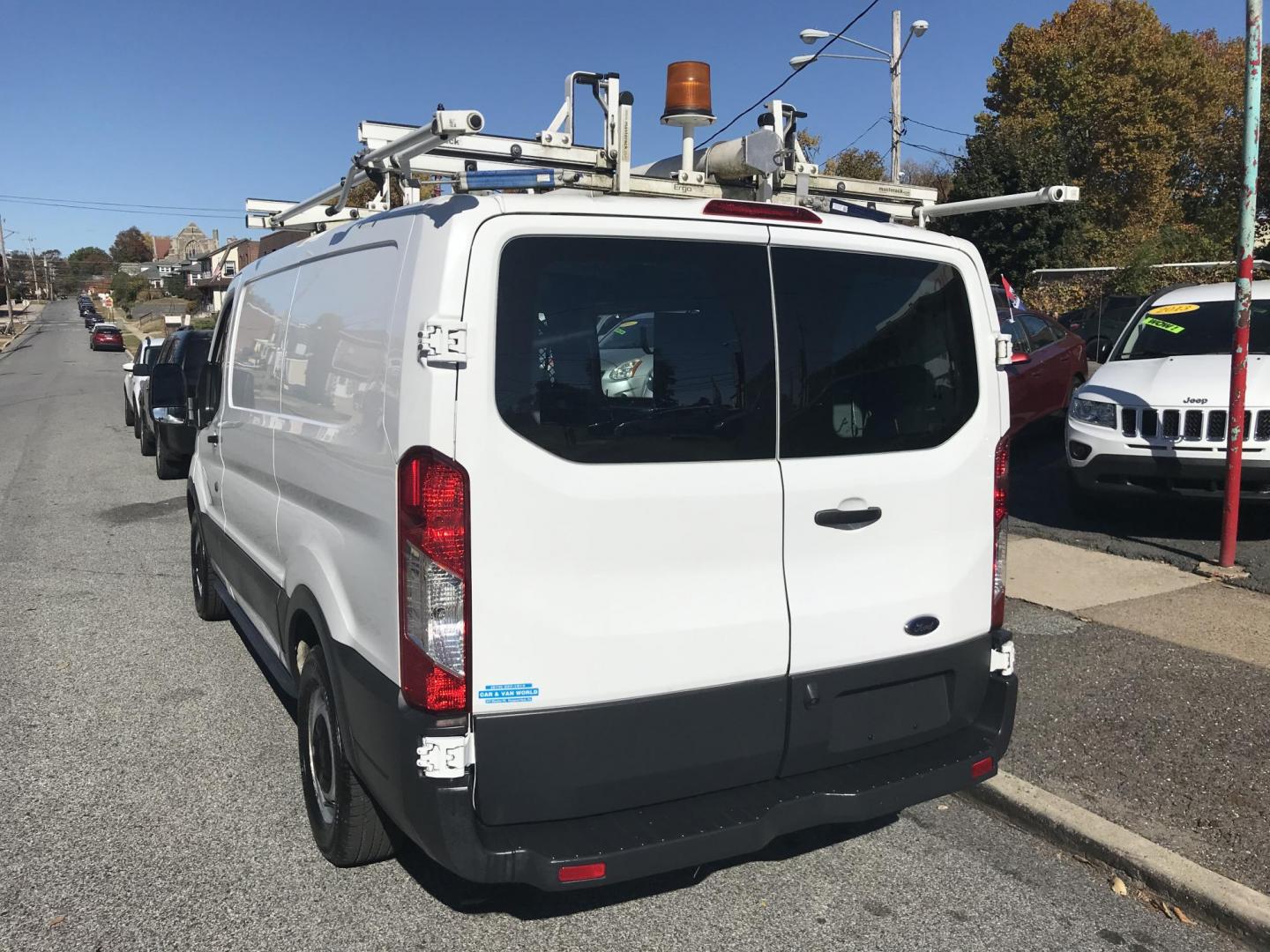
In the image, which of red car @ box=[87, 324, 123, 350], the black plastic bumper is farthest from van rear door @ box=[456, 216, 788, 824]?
red car @ box=[87, 324, 123, 350]

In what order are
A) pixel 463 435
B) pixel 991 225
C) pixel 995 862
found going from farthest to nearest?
1. pixel 991 225
2. pixel 995 862
3. pixel 463 435

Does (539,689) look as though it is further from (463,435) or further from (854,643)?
(854,643)

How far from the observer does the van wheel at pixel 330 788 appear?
3223mm

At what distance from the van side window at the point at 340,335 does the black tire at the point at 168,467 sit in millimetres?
9246

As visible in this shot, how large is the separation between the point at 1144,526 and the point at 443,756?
735 cm

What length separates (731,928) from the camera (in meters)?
3.16

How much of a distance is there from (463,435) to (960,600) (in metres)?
1.75

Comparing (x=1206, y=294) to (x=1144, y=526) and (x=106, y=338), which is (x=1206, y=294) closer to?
(x=1144, y=526)

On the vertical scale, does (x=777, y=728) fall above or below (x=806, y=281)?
below

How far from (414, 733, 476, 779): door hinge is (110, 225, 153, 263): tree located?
194 m

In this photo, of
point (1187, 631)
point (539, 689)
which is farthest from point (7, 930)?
point (1187, 631)

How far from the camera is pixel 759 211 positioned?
9.66ft

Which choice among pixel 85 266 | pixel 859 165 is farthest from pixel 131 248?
pixel 859 165

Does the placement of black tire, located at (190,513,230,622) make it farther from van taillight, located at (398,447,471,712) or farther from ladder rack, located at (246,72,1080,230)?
van taillight, located at (398,447,471,712)
